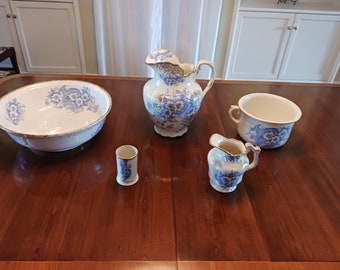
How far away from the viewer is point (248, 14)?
224 cm

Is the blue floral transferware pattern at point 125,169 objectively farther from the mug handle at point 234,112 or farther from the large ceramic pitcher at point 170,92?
the mug handle at point 234,112

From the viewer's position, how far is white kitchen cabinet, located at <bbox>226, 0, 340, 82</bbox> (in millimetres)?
2266

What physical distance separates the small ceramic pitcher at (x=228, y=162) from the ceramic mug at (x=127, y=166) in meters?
0.19

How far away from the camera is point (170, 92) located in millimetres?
778

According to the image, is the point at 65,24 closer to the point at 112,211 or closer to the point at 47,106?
the point at 47,106

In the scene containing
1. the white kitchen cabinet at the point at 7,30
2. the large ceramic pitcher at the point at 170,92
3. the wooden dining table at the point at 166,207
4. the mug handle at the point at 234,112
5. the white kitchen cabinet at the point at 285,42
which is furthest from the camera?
the white kitchen cabinet at the point at 285,42

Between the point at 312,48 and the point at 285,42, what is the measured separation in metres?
0.28

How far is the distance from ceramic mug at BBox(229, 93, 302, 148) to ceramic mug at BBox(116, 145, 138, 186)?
35 centimetres

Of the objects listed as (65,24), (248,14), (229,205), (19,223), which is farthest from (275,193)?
(65,24)

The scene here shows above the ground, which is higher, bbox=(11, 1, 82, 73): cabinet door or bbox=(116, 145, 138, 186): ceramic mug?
bbox=(116, 145, 138, 186): ceramic mug

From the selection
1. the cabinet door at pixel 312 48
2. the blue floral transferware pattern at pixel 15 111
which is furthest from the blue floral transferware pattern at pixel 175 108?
the cabinet door at pixel 312 48

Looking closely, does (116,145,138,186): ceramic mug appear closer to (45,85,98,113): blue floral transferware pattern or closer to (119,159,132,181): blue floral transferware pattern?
(119,159,132,181): blue floral transferware pattern

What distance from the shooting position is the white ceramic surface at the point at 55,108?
83 centimetres

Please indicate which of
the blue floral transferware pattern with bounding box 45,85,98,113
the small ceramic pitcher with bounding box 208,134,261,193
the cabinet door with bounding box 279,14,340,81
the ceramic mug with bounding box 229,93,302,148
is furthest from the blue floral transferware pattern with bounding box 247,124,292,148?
the cabinet door with bounding box 279,14,340,81
